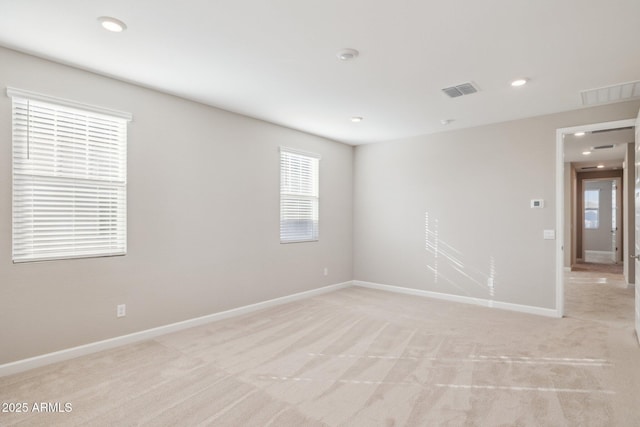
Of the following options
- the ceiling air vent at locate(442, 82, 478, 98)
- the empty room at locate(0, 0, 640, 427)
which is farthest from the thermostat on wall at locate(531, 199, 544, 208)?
the ceiling air vent at locate(442, 82, 478, 98)

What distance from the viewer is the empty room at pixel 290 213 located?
7.76 ft

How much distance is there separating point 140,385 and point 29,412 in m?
0.66

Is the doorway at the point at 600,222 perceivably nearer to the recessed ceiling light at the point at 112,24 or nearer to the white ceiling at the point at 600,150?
the white ceiling at the point at 600,150

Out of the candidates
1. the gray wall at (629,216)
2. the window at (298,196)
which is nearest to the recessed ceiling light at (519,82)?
the window at (298,196)

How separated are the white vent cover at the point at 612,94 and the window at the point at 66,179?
500 cm

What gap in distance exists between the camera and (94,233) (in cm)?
327

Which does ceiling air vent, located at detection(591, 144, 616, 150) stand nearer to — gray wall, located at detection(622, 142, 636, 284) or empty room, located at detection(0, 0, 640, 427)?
gray wall, located at detection(622, 142, 636, 284)

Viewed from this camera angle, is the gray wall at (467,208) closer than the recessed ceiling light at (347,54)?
No

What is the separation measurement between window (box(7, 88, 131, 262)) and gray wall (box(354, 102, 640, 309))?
4117 millimetres

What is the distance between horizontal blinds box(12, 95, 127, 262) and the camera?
9.48 feet

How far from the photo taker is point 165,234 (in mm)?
3768

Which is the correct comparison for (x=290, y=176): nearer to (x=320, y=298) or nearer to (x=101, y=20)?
(x=320, y=298)

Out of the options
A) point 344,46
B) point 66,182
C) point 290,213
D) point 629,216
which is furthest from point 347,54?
point 629,216

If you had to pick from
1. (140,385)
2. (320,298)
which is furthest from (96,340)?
(320,298)
